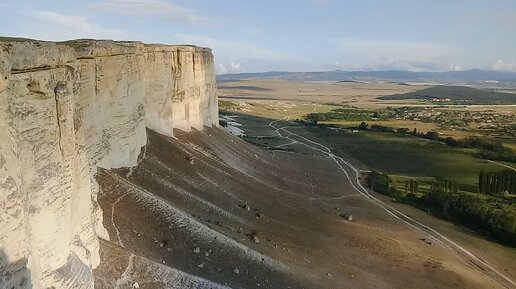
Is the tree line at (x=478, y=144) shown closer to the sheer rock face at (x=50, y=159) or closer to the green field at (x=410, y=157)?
the green field at (x=410, y=157)

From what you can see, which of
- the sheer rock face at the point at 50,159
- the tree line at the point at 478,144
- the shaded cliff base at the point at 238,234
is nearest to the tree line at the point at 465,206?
the shaded cliff base at the point at 238,234

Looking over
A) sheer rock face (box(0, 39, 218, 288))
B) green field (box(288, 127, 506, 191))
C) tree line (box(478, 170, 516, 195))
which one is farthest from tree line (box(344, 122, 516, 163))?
sheer rock face (box(0, 39, 218, 288))

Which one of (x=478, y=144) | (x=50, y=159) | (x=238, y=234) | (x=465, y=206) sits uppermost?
(x=50, y=159)

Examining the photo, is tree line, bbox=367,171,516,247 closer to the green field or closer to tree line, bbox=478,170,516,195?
tree line, bbox=478,170,516,195

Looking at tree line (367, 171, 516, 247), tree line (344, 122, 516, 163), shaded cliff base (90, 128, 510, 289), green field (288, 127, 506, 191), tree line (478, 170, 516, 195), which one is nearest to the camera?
shaded cliff base (90, 128, 510, 289)

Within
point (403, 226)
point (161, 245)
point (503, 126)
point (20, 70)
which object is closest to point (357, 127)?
point (503, 126)

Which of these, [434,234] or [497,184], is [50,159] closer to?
[434,234]

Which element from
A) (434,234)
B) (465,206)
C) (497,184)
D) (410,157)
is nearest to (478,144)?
Result: (410,157)
